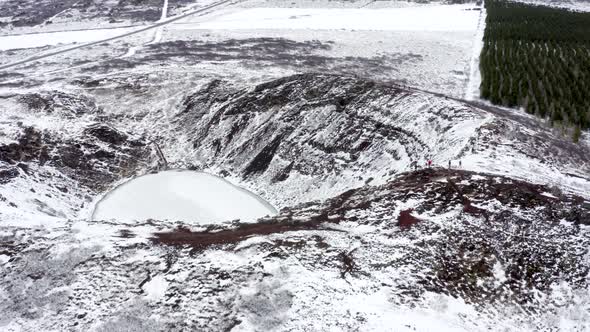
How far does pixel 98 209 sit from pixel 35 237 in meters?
8.15

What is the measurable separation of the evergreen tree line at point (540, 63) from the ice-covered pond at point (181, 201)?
20.9 meters

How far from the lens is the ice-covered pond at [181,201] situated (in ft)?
84.0

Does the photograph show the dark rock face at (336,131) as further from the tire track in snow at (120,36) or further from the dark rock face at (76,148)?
the tire track in snow at (120,36)

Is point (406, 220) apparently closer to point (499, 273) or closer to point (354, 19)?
point (499, 273)

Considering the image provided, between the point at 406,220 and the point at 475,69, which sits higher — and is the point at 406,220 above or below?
below

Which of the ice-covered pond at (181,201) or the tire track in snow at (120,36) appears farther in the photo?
the tire track in snow at (120,36)

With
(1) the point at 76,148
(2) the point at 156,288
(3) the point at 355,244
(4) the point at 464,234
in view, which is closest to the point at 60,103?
(1) the point at 76,148

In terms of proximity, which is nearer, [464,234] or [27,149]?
[464,234]

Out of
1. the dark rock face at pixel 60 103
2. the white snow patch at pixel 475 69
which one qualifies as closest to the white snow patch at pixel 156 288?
the dark rock face at pixel 60 103

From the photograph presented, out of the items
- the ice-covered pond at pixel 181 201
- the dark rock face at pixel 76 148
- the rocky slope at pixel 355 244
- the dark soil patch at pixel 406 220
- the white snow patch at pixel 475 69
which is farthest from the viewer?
Result: the white snow patch at pixel 475 69

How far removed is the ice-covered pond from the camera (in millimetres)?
25609

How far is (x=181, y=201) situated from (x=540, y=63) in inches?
1452

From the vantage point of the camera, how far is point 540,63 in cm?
4238

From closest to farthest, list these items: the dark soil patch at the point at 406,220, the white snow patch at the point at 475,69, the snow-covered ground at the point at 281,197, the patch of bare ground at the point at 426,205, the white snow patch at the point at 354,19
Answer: the snow-covered ground at the point at 281,197, the patch of bare ground at the point at 426,205, the dark soil patch at the point at 406,220, the white snow patch at the point at 475,69, the white snow patch at the point at 354,19
